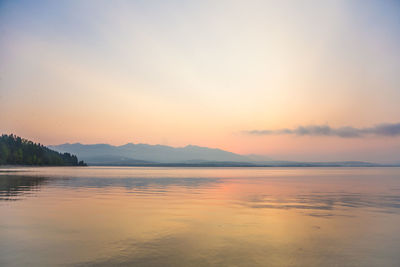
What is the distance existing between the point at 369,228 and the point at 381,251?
5.72 m

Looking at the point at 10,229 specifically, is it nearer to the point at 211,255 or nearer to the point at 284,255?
the point at 211,255

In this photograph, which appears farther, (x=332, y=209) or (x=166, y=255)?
(x=332, y=209)

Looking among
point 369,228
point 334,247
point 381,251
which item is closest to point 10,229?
point 334,247

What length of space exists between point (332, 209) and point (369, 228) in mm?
8618

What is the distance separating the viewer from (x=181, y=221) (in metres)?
22.4

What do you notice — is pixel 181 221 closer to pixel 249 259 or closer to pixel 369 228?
pixel 249 259

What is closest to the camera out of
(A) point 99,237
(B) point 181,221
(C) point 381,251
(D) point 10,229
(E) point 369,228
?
→ (C) point 381,251

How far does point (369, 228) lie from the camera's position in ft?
66.3

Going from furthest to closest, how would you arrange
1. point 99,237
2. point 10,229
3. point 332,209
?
point 332,209 → point 10,229 → point 99,237

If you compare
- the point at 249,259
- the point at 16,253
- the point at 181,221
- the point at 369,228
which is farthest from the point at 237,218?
the point at 16,253

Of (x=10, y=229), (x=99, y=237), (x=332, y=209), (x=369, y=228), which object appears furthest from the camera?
(x=332, y=209)

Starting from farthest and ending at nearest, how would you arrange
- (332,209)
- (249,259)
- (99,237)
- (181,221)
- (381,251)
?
(332,209) < (181,221) < (99,237) < (381,251) < (249,259)

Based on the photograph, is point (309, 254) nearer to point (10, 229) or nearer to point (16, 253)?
point (16, 253)

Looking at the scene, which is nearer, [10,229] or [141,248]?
[141,248]
